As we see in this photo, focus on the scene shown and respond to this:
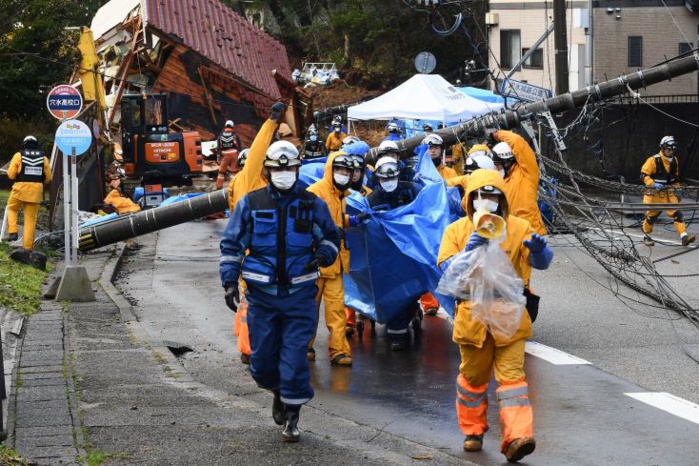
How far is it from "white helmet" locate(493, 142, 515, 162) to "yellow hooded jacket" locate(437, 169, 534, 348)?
3903mm

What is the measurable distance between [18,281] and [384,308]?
206 inches

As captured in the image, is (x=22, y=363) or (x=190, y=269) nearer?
(x=22, y=363)

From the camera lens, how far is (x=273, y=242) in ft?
25.0

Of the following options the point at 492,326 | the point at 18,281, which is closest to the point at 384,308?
the point at 492,326

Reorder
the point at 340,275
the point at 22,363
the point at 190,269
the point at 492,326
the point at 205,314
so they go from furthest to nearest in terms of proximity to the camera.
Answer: the point at 190,269 → the point at 205,314 → the point at 340,275 → the point at 22,363 → the point at 492,326

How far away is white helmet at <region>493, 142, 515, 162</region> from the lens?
11391 millimetres

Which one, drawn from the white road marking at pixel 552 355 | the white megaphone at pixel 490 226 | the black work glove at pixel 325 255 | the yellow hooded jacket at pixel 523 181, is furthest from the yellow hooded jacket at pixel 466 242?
the yellow hooded jacket at pixel 523 181

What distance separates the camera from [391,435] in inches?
301

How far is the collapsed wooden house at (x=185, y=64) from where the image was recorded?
37.4 meters

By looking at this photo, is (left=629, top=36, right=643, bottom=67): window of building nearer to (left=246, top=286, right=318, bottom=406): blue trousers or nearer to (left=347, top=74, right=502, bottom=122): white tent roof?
(left=347, top=74, right=502, bottom=122): white tent roof

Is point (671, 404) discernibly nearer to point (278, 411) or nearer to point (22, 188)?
point (278, 411)

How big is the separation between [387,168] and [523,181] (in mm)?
1305

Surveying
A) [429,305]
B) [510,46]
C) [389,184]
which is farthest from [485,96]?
[389,184]

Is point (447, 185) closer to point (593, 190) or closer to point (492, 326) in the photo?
point (492, 326)
